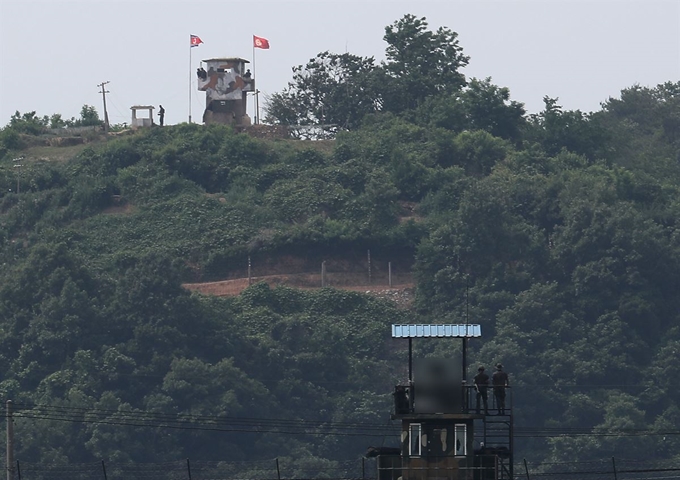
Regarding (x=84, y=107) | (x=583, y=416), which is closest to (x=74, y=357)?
(x=583, y=416)

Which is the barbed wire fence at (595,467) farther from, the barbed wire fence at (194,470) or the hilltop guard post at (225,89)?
the hilltop guard post at (225,89)

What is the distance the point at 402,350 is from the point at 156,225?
15.6 meters

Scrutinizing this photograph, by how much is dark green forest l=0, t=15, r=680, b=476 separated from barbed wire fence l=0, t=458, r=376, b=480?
1.92 ft

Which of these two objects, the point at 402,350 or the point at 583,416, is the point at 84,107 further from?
the point at 583,416

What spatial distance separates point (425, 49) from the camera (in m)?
124

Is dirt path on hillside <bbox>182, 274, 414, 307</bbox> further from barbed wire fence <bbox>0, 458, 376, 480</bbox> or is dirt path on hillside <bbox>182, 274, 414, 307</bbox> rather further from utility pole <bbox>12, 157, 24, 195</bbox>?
barbed wire fence <bbox>0, 458, 376, 480</bbox>

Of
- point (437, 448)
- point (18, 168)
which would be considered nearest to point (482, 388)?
point (437, 448)

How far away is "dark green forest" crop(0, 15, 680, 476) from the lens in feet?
322

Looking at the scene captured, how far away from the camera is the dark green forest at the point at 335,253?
3863 inches

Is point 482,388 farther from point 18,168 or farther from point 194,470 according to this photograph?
point 18,168

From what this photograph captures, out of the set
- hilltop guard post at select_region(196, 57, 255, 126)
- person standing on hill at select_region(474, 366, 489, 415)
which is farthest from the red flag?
person standing on hill at select_region(474, 366, 489, 415)

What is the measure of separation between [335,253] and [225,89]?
45.9ft

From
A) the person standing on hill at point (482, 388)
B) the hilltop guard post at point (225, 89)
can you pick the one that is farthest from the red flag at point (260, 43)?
the person standing on hill at point (482, 388)

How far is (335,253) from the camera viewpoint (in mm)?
111750
